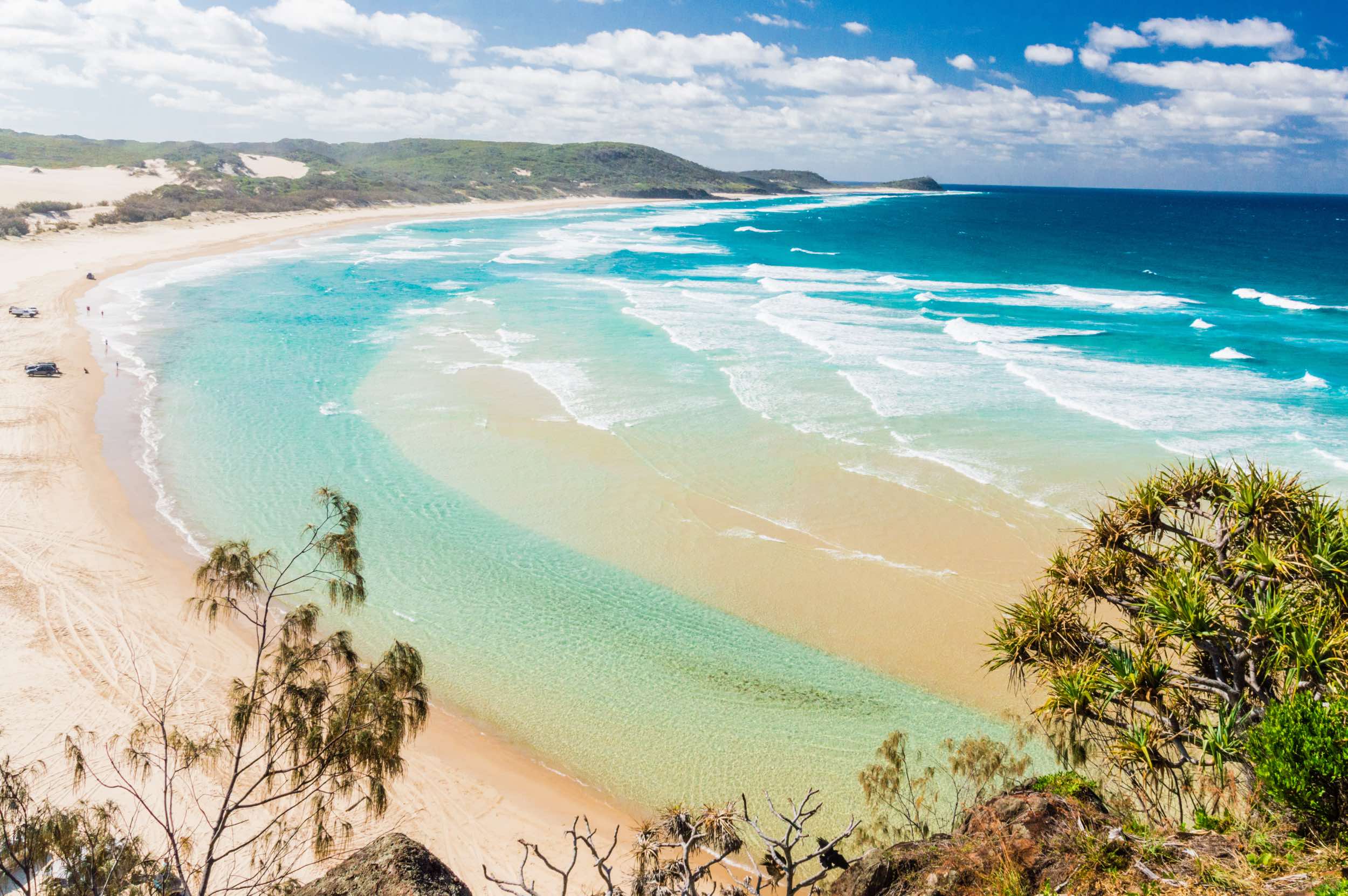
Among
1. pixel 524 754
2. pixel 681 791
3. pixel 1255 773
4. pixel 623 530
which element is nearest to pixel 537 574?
pixel 623 530

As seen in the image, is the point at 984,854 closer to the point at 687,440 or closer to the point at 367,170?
the point at 687,440

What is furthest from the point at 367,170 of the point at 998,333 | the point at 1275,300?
the point at 1275,300

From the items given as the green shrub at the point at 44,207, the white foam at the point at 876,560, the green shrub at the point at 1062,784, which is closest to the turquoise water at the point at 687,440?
the white foam at the point at 876,560

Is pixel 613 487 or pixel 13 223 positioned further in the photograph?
pixel 13 223

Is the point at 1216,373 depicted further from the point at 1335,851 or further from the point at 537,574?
the point at 1335,851

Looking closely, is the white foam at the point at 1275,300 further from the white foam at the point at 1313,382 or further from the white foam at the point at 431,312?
the white foam at the point at 431,312

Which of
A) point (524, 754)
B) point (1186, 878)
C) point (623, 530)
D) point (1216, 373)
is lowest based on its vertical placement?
point (524, 754)

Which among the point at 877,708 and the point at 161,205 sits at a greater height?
the point at 161,205
